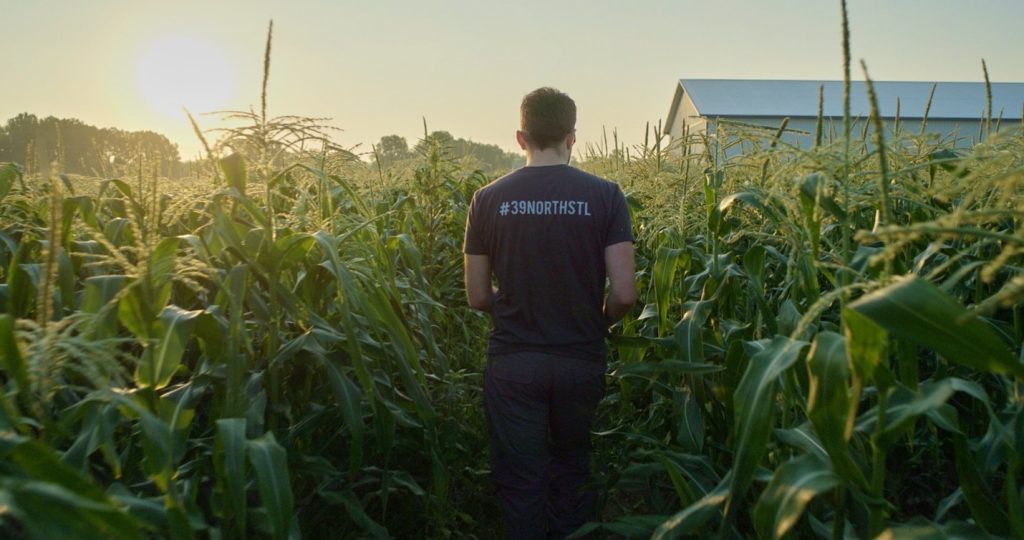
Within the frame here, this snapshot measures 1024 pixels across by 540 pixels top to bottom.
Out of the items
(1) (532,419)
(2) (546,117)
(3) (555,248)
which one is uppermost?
(2) (546,117)

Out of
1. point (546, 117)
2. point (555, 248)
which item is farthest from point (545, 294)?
point (546, 117)

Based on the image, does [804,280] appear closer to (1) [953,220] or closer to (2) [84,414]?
(1) [953,220]

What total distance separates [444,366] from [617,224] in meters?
1.01

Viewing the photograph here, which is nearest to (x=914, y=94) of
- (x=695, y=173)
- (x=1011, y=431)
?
(x=695, y=173)

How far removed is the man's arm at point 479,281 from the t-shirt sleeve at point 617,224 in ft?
1.85

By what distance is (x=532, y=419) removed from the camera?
3422 mm

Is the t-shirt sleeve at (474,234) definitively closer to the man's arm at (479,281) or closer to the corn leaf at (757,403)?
the man's arm at (479,281)

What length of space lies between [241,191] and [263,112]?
285mm

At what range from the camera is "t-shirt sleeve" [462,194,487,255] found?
3.56 meters

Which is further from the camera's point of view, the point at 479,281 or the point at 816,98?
the point at 816,98

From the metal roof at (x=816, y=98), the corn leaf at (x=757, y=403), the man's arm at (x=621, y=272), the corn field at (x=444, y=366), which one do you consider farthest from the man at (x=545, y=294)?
the metal roof at (x=816, y=98)

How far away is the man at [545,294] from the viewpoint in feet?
11.1

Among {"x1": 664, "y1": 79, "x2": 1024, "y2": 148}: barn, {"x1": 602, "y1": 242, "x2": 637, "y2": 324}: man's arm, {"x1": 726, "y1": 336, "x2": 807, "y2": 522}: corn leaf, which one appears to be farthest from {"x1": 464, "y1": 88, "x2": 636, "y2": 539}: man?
{"x1": 664, "y1": 79, "x2": 1024, "y2": 148}: barn

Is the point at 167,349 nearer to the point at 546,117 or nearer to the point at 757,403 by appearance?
the point at 757,403
